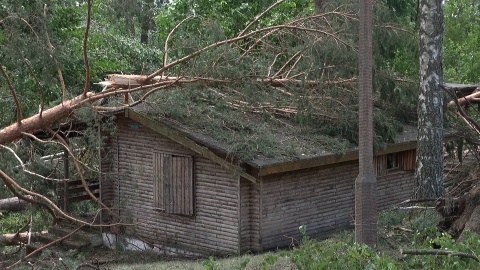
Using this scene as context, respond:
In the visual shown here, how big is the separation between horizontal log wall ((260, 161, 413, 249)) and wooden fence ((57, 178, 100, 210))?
4.74 metres

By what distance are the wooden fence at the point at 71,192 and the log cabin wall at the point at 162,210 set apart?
798 millimetres

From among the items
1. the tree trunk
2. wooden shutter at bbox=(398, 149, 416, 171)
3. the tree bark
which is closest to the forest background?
the tree bark

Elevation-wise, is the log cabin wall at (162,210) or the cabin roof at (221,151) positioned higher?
the cabin roof at (221,151)

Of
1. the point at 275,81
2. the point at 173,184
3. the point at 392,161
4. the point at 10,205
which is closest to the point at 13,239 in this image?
the point at 10,205

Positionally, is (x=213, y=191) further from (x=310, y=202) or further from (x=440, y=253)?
(x=440, y=253)

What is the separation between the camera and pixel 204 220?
16.1 m

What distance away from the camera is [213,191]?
15.9 meters

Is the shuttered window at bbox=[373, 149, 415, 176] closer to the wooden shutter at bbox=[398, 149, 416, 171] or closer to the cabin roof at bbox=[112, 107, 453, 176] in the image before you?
the wooden shutter at bbox=[398, 149, 416, 171]

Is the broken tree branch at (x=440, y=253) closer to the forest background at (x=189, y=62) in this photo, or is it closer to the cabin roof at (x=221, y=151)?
the cabin roof at (x=221, y=151)

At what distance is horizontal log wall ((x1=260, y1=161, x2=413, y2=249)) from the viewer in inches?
615

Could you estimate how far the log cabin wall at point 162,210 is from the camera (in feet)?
51.5

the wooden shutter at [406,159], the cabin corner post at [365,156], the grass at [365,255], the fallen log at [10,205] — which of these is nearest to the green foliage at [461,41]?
the wooden shutter at [406,159]

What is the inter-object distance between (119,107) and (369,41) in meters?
8.44

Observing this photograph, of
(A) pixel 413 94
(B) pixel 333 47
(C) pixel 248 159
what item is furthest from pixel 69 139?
(A) pixel 413 94
